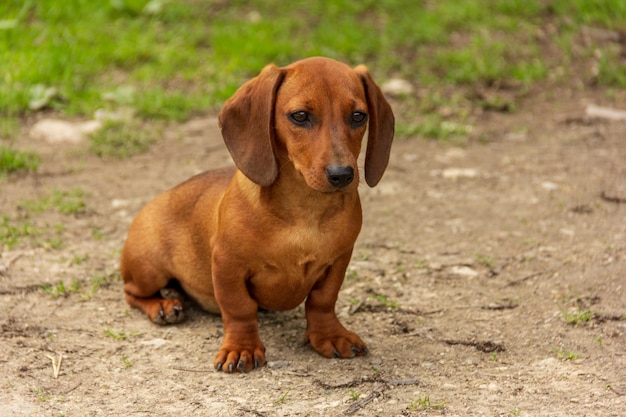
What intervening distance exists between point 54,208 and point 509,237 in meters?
2.84

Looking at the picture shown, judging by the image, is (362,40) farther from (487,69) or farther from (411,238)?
(411,238)

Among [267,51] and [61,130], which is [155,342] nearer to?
[61,130]

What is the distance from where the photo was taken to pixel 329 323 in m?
4.55

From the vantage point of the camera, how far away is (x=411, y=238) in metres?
5.95

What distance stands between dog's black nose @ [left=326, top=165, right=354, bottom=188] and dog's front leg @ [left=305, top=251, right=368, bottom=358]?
0.59 m

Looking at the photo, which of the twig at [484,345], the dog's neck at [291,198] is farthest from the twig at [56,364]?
the twig at [484,345]

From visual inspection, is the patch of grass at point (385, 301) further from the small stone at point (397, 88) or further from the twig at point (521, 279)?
the small stone at point (397, 88)

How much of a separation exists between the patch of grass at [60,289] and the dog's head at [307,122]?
1.46 meters

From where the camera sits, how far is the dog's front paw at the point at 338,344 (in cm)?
446

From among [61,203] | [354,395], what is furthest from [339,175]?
[61,203]

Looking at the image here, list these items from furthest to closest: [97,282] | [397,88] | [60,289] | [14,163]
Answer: [397,88] → [14,163] → [97,282] → [60,289]

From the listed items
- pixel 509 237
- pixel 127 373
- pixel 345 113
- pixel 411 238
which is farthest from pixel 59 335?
pixel 509 237

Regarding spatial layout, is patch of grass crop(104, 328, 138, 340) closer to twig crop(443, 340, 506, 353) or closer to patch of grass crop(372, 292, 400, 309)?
patch of grass crop(372, 292, 400, 309)

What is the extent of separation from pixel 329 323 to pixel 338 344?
11 centimetres
